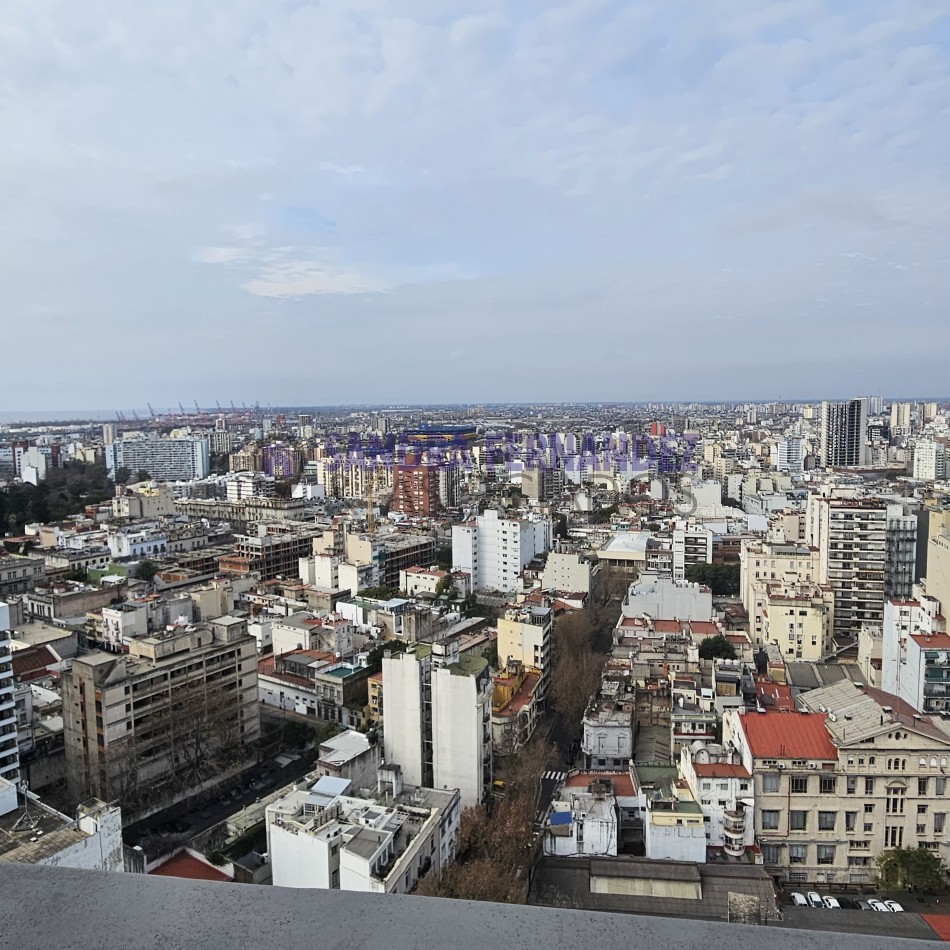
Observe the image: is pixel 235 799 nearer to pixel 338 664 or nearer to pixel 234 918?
pixel 338 664

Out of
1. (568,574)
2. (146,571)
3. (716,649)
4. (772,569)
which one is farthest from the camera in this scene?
(146,571)

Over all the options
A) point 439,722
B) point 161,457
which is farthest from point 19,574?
point 161,457

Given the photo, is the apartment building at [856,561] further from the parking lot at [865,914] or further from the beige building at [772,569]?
the parking lot at [865,914]

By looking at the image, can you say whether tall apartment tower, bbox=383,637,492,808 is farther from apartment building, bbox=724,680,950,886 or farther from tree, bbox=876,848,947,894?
tree, bbox=876,848,947,894

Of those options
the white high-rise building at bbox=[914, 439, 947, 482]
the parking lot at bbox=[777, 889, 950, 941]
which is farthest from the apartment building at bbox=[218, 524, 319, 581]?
the white high-rise building at bbox=[914, 439, 947, 482]

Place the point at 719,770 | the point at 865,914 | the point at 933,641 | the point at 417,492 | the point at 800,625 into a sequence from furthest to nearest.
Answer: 1. the point at 417,492
2. the point at 800,625
3. the point at 933,641
4. the point at 719,770
5. the point at 865,914

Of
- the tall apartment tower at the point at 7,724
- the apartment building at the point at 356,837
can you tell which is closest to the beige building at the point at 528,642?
the apartment building at the point at 356,837

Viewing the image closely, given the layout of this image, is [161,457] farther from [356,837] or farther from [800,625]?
[356,837]
